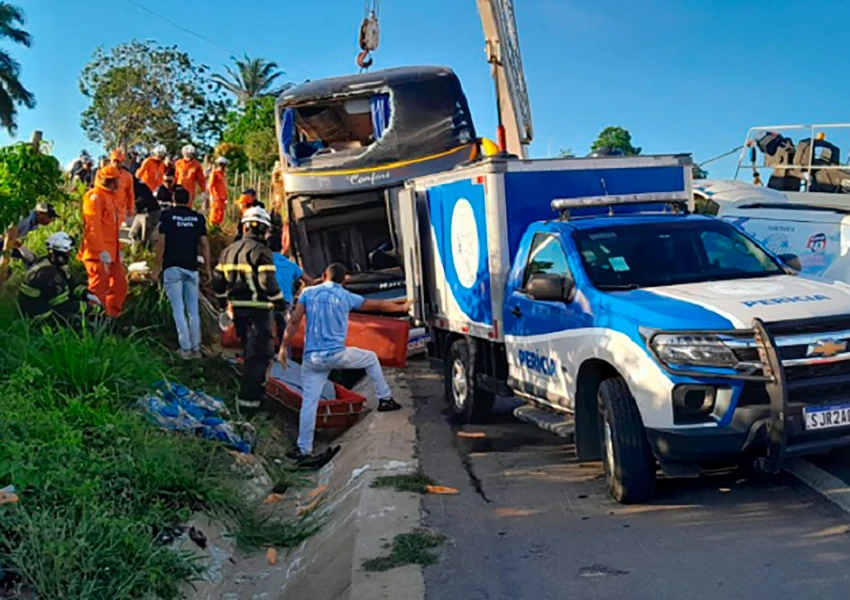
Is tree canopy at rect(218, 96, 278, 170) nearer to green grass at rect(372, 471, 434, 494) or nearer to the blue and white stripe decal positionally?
the blue and white stripe decal

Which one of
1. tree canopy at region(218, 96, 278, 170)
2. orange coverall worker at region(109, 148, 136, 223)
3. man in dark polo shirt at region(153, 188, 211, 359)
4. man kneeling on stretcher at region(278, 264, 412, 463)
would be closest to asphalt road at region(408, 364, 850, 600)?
man kneeling on stretcher at region(278, 264, 412, 463)

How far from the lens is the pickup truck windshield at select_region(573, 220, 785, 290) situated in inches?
273

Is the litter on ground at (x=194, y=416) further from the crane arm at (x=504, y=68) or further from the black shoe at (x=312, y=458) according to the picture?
the crane arm at (x=504, y=68)

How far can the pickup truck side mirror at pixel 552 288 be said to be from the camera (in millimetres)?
6797

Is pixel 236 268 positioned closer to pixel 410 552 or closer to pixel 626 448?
pixel 410 552

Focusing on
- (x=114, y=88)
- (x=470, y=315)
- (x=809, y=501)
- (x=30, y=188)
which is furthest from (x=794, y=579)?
(x=114, y=88)

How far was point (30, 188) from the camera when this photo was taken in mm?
9539

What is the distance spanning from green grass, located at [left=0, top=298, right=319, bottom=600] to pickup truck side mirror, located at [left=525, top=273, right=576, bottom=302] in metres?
2.37

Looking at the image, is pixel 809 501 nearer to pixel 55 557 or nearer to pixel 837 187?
pixel 55 557

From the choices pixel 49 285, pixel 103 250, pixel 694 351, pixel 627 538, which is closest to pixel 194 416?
pixel 49 285

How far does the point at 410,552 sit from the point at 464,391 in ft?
12.8

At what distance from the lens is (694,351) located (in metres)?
5.71

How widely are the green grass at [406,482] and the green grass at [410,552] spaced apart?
958 millimetres

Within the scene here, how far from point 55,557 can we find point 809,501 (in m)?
4.52
